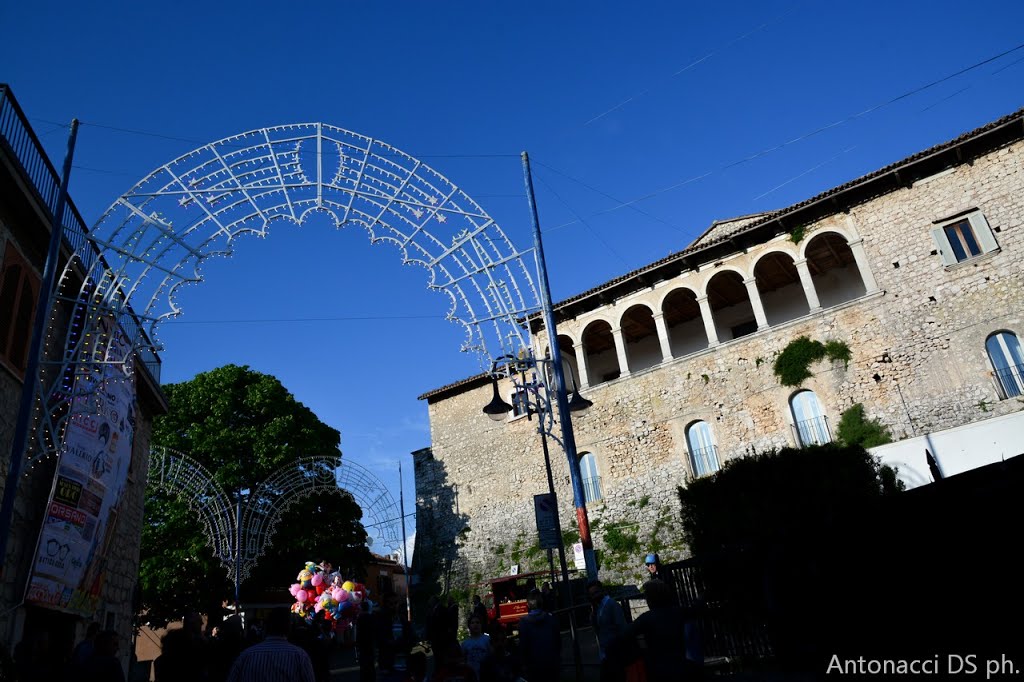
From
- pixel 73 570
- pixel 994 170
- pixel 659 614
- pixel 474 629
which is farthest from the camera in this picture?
pixel 994 170

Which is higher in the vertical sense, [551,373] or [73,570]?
[551,373]

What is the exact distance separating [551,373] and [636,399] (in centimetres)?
A: 1292

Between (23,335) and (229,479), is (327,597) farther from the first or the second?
(229,479)

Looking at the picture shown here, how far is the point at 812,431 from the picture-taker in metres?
20.8

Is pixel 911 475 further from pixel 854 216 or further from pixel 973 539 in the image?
pixel 973 539

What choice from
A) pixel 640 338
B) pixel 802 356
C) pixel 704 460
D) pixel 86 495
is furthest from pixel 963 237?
pixel 86 495

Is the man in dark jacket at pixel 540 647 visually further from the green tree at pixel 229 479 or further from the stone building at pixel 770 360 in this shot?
the green tree at pixel 229 479

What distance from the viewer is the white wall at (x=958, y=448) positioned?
648 inches

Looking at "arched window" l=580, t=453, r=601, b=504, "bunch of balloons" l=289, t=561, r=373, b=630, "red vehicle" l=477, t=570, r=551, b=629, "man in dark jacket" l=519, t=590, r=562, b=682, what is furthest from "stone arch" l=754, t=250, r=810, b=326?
"man in dark jacket" l=519, t=590, r=562, b=682

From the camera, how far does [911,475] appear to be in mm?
16969

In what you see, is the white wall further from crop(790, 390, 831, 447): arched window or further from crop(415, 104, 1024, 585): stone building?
crop(790, 390, 831, 447): arched window

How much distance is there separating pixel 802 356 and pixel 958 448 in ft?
17.7

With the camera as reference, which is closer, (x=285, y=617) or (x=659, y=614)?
(x=285, y=617)

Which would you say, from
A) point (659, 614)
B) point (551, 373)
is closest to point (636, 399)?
point (551, 373)
